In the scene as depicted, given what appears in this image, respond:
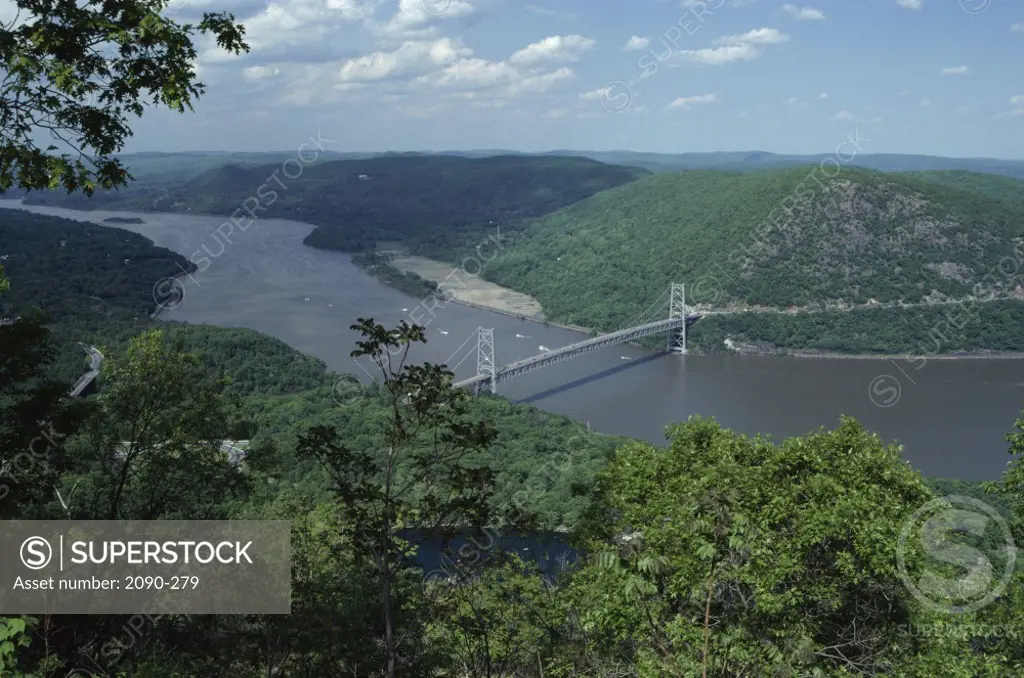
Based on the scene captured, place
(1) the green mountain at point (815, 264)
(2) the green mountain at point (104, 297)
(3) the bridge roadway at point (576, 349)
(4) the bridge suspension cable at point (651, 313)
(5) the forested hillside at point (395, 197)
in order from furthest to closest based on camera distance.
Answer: (5) the forested hillside at point (395, 197), (4) the bridge suspension cable at point (651, 313), (1) the green mountain at point (815, 264), (3) the bridge roadway at point (576, 349), (2) the green mountain at point (104, 297)

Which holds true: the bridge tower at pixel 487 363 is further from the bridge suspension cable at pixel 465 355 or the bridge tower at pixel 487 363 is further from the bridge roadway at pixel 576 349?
the bridge suspension cable at pixel 465 355

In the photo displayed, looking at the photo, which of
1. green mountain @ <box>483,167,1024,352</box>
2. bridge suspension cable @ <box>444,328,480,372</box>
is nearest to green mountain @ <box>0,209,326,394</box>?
bridge suspension cable @ <box>444,328,480,372</box>

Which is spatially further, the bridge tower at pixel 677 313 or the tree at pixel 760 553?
the bridge tower at pixel 677 313

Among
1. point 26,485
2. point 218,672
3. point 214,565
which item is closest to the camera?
point 26,485

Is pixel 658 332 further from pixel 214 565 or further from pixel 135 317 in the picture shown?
pixel 214 565

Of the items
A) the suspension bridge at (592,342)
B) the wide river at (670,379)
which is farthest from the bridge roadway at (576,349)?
the wide river at (670,379)

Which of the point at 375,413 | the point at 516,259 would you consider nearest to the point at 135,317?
the point at 375,413
